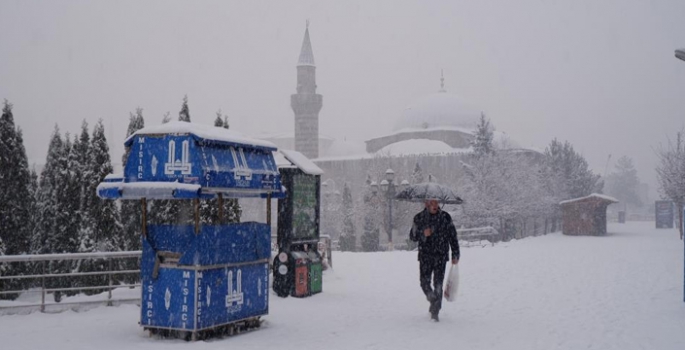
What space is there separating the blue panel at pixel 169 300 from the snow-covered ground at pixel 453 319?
0.81 feet

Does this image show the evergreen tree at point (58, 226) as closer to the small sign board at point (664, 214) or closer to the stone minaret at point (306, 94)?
the small sign board at point (664, 214)

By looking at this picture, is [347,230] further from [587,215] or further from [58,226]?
[58,226]

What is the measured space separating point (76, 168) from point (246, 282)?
12174mm

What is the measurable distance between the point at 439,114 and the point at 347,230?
3986 cm

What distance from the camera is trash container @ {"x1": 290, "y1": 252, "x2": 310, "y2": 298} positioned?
11.4 meters

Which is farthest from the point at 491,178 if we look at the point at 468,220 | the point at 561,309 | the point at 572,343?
the point at 572,343

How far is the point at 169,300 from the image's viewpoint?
25.1ft

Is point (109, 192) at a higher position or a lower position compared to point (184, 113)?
lower

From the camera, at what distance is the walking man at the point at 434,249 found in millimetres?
9008

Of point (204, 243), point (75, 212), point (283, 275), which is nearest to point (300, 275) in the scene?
point (283, 275)

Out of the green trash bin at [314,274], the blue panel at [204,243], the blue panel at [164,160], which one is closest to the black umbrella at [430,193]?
the green trash bin at [314,274]

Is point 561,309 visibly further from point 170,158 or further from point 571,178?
point 571,178

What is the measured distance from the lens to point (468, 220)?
3988 cm

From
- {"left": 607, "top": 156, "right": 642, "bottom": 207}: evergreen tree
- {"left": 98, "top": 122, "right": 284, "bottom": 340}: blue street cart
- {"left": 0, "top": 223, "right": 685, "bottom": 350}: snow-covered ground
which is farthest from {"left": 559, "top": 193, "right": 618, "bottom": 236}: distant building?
{"left": 607, "top": 156, "right": 642, "bottom": 207}: evergreen tree
